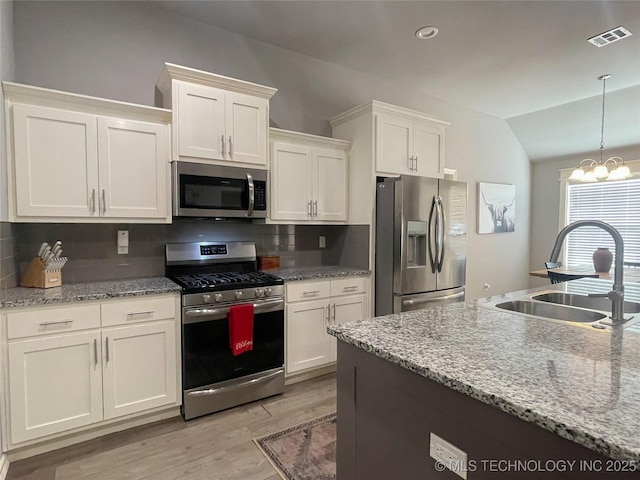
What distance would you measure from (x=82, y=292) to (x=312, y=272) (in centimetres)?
166

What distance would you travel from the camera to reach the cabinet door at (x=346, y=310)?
302cm

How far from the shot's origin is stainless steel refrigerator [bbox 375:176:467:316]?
118 inches

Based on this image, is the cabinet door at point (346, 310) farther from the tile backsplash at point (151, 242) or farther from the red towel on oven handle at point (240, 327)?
→ the red towel on oven handle at point (240, 327)

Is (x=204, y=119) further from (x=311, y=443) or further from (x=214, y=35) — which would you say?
(x=311, y=443)

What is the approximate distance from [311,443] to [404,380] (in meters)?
1.35

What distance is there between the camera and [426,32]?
2.93m

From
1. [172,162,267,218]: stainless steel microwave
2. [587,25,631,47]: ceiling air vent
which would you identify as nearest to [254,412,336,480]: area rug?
[172,162,267,218]: stainless steel microwave

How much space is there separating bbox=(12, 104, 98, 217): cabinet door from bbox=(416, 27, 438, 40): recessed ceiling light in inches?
103

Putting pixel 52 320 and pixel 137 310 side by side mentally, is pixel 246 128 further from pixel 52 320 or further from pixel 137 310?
pixel 52 320

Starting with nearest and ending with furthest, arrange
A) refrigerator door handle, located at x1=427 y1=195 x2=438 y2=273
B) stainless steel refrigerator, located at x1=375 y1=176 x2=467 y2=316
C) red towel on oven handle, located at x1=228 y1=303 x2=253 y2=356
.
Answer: red towel on oven handle, located at x1=228 y1=303 x2=253 y2=356
stainless steel refrigerator, located at x1=375 y1=176 x2=467 y2=316
refrigerator door handle, located at x1=427 y1=195 x2=438 y2=273

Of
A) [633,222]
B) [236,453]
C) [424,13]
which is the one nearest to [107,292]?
[236,453]

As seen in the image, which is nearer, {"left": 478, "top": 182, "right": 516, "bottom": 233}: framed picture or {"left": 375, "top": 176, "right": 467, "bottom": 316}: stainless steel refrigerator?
{"left": 375, "top": 176, "right": 467, "bottom": 316}: stainless steel refrigerator

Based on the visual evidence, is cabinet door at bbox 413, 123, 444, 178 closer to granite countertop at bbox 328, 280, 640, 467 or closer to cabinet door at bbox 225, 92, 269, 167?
cabinet door at bbox 225, 92, 269, 167

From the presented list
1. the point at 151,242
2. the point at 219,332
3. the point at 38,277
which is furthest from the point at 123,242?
the point at 219,332
